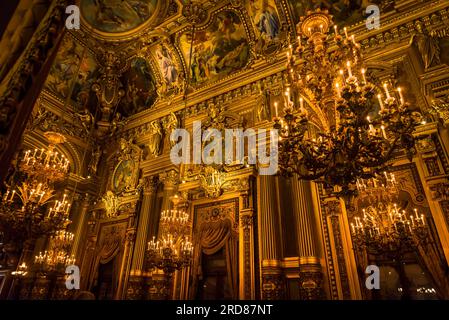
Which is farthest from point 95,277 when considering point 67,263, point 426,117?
point 426,117

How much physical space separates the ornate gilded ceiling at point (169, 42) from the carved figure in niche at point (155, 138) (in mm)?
1166

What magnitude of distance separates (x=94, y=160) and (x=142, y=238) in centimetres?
466

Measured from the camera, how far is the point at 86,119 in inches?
458

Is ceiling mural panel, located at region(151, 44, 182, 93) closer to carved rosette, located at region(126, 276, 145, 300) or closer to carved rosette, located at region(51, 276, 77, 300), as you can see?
carved rosette, located at region(126, 276, 145, 300)

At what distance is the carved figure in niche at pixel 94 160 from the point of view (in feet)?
37.6

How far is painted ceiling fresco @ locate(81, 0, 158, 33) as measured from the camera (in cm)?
940

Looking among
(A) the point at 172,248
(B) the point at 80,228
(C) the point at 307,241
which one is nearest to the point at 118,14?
(B) the point at 80,228

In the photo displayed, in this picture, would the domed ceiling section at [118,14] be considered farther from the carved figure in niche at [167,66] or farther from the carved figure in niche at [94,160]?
the carved figure in niche at [94,160]

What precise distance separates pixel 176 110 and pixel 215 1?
3993 millimetres

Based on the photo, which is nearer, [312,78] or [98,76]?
[312,78]

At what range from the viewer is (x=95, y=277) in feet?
30.5

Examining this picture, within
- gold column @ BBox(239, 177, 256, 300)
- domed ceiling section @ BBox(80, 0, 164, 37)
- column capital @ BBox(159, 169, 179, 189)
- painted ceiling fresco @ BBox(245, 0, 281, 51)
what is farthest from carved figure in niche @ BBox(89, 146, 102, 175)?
painted ceiling fresco @ BBox(245, 0, 281, 51)

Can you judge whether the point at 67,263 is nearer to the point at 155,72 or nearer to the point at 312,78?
the point at 155,72

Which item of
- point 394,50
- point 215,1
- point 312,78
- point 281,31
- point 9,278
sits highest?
point 215,1
